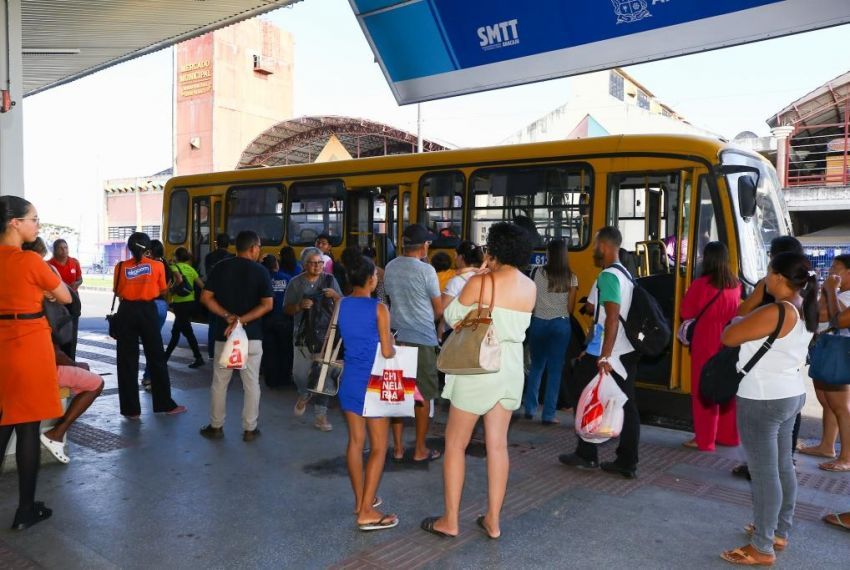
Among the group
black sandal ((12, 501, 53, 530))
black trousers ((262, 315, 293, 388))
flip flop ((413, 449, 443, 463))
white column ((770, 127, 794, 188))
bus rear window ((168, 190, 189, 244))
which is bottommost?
flip flop ((413, 449, 443, 463))

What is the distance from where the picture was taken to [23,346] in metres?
4.07

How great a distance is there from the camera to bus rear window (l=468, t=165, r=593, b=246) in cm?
773

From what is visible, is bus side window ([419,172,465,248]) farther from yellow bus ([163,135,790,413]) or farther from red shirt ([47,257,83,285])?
red shirt ([47,257,83,285])

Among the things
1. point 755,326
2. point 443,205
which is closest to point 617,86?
point 443,205

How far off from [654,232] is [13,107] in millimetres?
6628

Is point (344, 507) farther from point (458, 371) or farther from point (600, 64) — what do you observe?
point (600, 64)

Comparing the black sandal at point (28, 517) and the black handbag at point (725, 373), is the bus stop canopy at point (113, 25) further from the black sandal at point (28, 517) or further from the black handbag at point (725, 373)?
the black handbag at point (725, 373)

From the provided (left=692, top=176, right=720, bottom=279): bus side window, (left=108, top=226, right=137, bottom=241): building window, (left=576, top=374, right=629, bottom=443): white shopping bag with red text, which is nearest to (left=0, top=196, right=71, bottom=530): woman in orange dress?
(left=576, top=374, right=629, bottom=443): white shopping bag with red text

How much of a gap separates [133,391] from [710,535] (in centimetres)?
534

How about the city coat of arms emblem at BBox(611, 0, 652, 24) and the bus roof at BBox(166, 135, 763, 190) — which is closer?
the city coat of arms emblem at BBox(611, 0, 652, 24)

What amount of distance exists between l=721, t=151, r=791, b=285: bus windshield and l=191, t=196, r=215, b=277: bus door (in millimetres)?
9040

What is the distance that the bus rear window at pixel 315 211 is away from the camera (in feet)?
33.8

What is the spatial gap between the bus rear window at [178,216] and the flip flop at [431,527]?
10.2m

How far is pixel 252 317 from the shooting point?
591cm
